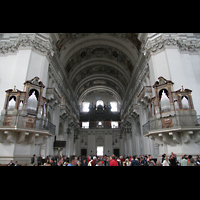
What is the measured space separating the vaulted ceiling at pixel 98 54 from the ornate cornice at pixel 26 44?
2841 mm

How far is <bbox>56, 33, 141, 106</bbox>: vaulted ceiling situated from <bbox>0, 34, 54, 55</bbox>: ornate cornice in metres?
2.84

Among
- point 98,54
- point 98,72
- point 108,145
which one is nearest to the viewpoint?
point 98,54

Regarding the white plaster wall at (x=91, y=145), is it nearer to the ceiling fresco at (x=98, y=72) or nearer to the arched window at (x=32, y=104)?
the ceiling fresco at (x=98, y=72)

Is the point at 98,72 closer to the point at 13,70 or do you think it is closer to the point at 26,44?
the point at 26,44

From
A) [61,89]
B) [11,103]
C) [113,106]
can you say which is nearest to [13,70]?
[11,103]

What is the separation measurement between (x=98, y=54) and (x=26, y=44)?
11945 mm

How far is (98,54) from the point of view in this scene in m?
20.7

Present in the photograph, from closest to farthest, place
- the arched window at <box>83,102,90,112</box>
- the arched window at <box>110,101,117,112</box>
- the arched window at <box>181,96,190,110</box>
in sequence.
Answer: the arched window at <box>181,96,190,110</box>, the arched window at <box>83,102,90,112</box>, the arched window at <box>110,101,117,112</box>

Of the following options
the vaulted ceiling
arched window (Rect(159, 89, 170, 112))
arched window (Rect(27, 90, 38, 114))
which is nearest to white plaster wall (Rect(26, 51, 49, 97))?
arched window (Rect(27, 90, 38, 114))

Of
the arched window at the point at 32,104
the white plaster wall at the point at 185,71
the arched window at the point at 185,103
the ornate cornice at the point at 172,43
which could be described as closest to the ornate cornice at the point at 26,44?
the arched window at the point at 32,104

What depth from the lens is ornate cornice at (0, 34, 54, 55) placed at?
10103 mm

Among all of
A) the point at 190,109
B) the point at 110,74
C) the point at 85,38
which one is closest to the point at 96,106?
the point at 110,74

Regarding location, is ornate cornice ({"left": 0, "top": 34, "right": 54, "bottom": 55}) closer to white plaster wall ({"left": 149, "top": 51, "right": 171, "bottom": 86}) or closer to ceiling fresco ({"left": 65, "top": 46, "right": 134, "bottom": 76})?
ceiling fresco ({"left": 65, "top": 46, "right": 134, "bottom": 76})

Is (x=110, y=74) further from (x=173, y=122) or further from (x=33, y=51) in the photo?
(x=173, y=122)
